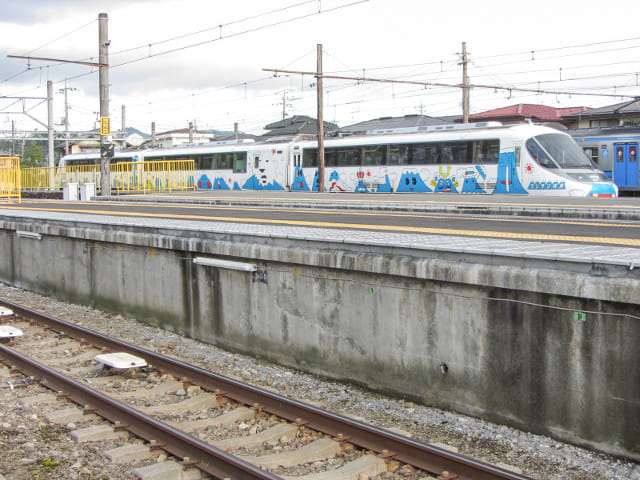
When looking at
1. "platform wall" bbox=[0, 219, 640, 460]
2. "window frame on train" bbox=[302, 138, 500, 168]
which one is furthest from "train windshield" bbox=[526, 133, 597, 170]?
"platform wall" bbox=[0, 219, 640, 460]

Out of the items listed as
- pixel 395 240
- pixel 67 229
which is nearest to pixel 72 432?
pixel 395 240

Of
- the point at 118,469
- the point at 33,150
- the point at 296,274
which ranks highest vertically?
the point at 33,150

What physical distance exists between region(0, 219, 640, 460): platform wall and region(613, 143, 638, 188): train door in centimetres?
2669

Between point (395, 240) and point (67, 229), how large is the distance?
8558 mm

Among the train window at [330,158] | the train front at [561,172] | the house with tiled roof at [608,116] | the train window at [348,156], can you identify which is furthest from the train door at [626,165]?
the house with tiled roof at [608,116]

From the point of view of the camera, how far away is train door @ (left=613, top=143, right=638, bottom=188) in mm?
31828

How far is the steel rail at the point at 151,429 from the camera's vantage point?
222 inches

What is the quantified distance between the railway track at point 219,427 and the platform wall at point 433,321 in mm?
1414

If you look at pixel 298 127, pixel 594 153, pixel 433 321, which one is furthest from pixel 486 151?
pixel 298 127

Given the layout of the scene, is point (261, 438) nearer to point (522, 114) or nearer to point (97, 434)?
point (97, 434)

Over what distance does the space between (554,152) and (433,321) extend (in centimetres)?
2059

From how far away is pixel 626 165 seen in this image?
3216cm

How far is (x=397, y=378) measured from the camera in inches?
A: 318

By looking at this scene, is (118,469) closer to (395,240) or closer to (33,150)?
(395,240)
